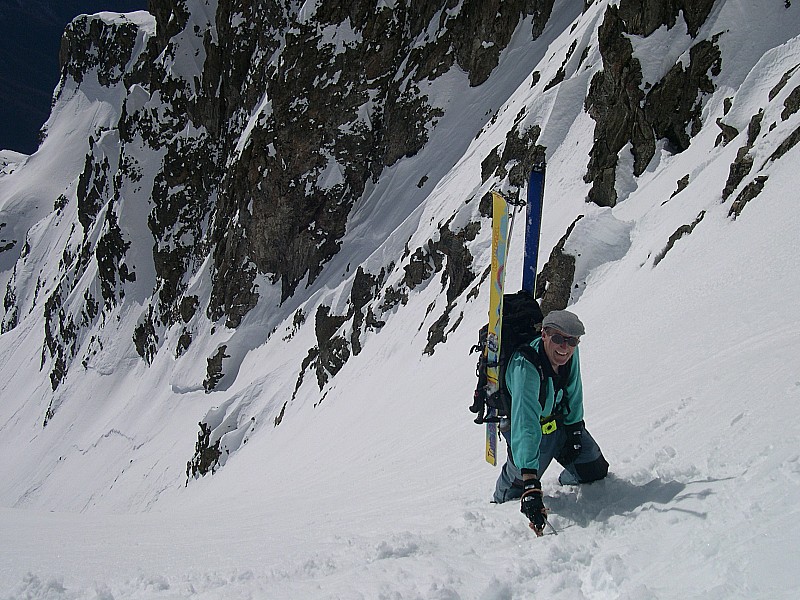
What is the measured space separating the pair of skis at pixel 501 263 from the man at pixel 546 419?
0.34 metres

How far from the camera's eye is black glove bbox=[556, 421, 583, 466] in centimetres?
401

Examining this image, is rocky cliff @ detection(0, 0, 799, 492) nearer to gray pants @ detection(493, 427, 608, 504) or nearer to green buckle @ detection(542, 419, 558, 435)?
gray pants @ detection(493, 427, 608, 504)

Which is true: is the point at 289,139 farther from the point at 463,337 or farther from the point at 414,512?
the point at 414,512

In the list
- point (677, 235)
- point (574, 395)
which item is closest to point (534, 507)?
point (574, 395)

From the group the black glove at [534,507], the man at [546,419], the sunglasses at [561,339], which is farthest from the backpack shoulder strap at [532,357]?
the black glove at [534,507]

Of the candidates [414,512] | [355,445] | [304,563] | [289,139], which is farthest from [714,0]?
[289,139]

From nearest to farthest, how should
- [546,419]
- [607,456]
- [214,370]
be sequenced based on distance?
[546,419]
[607,456]
[214,370]

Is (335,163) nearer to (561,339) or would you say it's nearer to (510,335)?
(510,335)

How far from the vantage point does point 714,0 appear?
50.8 feet

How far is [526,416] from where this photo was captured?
3660 millimetres

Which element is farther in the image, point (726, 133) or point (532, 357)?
point (726, 133)

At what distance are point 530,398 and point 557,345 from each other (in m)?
0.39

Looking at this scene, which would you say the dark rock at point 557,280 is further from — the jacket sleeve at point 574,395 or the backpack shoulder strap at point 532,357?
the backpack shoulder strap at point 532,357

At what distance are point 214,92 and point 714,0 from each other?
49608mm
